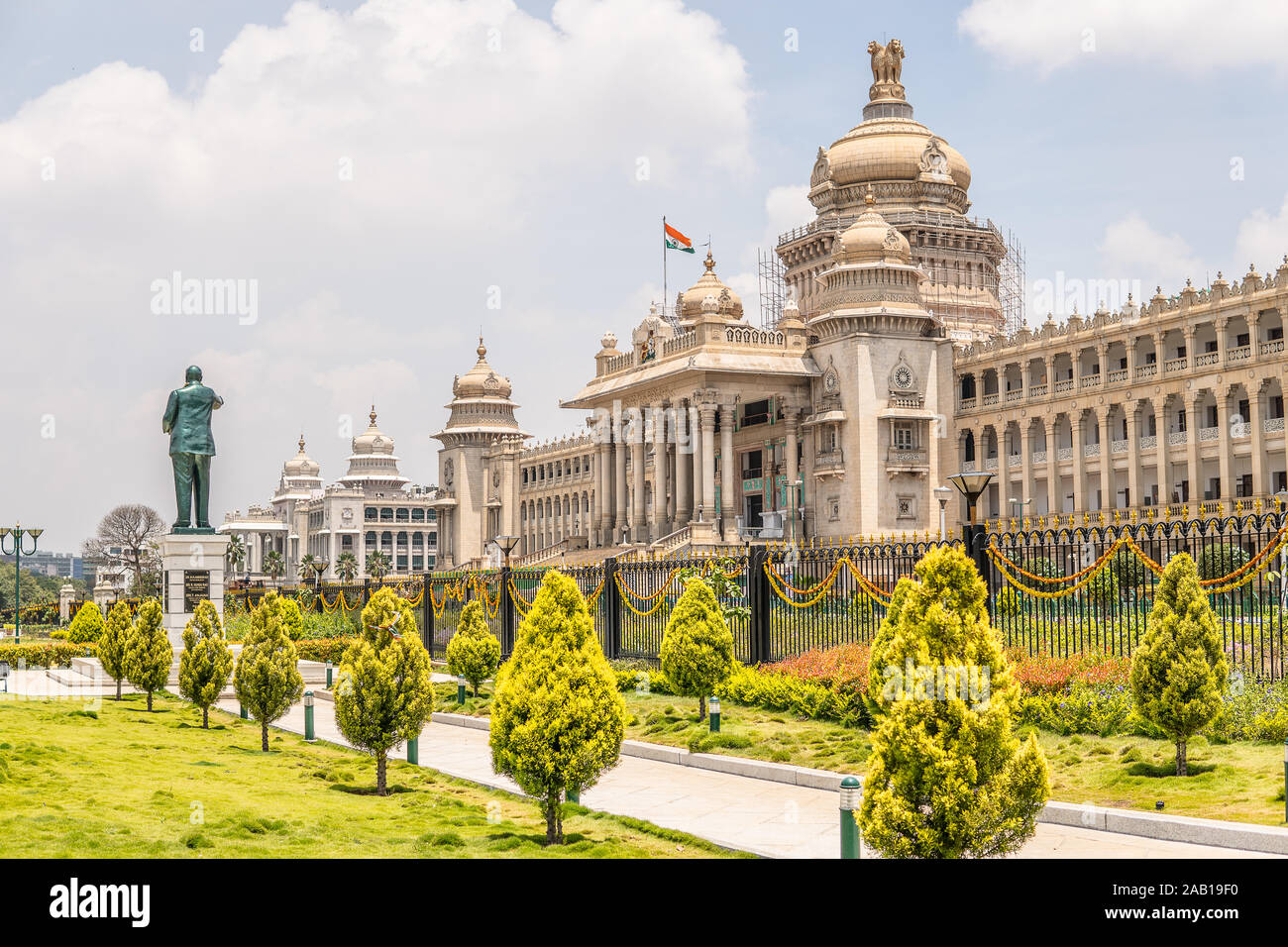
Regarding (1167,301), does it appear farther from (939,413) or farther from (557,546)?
(557,546)

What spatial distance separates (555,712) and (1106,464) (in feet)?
152

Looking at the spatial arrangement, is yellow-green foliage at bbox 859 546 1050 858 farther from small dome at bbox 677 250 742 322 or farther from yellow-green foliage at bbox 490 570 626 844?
small dome at bbox 677 250 742 322

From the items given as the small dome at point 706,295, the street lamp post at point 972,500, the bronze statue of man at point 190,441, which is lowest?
the street lamp post at point 972,500

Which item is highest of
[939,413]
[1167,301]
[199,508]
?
[1167,301]

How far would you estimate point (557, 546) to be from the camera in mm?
67812

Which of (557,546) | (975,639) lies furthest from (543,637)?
(557,546)

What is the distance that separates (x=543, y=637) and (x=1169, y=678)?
641 cm

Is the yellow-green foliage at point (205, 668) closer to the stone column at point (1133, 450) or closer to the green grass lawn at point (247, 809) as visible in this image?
the green grass lawn at point (247, 809)

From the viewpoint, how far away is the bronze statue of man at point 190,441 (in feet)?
88.8

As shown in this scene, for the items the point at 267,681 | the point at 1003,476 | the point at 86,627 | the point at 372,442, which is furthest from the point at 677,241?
the point at 372,442

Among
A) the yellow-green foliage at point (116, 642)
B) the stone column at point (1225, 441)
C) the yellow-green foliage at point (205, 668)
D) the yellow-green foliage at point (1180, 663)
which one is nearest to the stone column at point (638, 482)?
the stone column at point (1225, 441)

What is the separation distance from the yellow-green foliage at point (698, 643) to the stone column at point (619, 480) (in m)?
40.2

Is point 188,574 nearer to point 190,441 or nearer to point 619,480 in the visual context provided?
point 190,441
